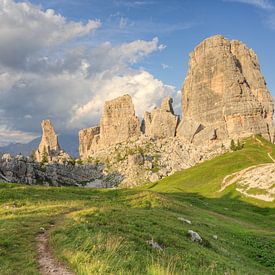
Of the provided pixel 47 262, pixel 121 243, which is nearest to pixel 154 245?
pixel 121 243

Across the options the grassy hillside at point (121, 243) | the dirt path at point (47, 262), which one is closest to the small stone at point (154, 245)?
the grassy hillside at point (121, 243)

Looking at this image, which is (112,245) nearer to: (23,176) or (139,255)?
(139,255)

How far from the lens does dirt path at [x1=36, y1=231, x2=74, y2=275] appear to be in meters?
15.8

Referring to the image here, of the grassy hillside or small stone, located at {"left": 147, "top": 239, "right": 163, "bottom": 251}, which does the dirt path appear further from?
small stone, located at {"left": 147, "top": 239, "right": 163, "bottom": 251}

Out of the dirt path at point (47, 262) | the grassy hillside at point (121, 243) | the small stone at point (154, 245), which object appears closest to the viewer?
the dirt path at point (47, 262)

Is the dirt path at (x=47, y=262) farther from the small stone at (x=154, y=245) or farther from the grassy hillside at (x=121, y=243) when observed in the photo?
the small stone at (x=154, y=245)

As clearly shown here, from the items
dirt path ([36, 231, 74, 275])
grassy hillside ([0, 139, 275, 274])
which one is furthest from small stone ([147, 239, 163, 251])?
dirt path ([36, 231, 74, 275])

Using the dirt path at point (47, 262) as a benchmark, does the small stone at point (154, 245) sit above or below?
below

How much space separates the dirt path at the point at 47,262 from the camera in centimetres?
1579

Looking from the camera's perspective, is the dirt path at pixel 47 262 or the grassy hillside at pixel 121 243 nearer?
the dirt path at pixel 47 262

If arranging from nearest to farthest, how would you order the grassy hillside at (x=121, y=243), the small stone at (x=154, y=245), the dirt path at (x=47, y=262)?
the dirt path at (x=47, y=262) → the grassy hillside at (x=121, y=243) → the small stone at (x=154, y=245)

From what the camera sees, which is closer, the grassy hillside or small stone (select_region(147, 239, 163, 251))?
the grassy hillside

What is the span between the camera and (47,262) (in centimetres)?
1739

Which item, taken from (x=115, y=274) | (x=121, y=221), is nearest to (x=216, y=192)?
(x=121, y=221)
